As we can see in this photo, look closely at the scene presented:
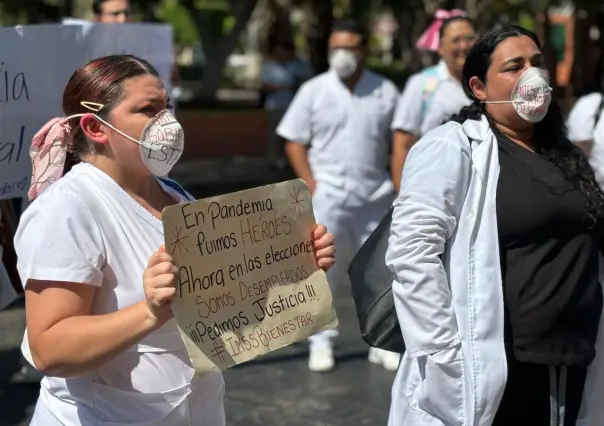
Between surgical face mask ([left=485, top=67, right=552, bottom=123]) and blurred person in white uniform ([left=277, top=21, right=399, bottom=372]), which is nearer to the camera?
surgical face mask ([left=485, top=67, right=552, bottom=123])

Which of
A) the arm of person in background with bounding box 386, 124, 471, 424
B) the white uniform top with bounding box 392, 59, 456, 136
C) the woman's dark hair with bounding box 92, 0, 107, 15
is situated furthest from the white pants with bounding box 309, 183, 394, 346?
the arm of person in background with bounding box 386, 124, 471, 424

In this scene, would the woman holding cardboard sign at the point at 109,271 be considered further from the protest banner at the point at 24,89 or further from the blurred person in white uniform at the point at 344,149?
the blurred person in white uniform at the point at 344,149

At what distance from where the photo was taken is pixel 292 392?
5.36 m

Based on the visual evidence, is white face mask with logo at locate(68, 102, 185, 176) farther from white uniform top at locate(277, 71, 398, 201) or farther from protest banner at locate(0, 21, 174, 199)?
white uniform top at locate(277, 71, 398, 201)

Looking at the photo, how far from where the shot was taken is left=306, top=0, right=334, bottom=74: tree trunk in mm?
18255

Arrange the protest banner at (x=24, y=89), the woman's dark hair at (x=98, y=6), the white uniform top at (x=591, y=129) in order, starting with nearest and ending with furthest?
the protest banner at (x=24, y=89)
the white uniform top at (x=591, y=129)
the woman's dark hair at (x=98, y=6)

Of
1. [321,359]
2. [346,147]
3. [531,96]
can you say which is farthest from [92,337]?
[346,147]

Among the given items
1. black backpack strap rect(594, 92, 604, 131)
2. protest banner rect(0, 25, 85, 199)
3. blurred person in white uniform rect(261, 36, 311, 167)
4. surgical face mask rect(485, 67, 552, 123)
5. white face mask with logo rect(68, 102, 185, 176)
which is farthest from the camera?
blurred person in white uniform rect(261, 36, 311, 167)

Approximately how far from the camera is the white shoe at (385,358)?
575 cm

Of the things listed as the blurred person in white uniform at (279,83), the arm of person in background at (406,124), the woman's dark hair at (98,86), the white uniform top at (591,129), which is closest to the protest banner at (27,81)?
the arm of person in background at (406,124)

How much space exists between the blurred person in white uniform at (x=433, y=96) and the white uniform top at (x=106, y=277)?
11.6 ft

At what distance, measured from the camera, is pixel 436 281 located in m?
2.79

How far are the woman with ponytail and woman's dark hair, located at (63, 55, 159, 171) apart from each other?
93 cm

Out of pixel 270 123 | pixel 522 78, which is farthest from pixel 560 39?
pixel 522 78
